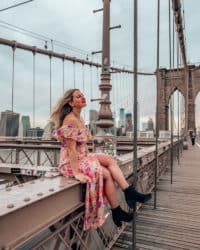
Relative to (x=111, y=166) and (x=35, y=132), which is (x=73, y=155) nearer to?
(x=111, y=166)

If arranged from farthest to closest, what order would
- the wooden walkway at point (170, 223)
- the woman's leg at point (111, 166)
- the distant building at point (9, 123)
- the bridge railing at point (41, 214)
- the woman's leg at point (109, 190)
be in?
the distant building at point (9, 123) → the wooden walkway at point (170, 223) → the woman's leg at point (111, 166) → the woman's leg at point (109, 190) → the bridge railing at point (41, 214)

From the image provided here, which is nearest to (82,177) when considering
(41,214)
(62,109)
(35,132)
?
(41,214)

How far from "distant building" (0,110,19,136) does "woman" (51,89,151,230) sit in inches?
424

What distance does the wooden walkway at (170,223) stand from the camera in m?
2.27

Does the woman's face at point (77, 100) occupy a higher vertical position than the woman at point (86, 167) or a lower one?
higher

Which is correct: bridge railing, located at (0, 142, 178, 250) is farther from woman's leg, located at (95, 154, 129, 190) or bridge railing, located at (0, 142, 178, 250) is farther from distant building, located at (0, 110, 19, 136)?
distant building, located at (0, 110, 19, 136)

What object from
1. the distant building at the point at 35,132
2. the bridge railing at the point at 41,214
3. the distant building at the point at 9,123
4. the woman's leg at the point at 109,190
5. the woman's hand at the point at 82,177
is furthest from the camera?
the distant building at the point at 35,132

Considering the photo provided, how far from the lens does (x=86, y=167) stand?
155 cm

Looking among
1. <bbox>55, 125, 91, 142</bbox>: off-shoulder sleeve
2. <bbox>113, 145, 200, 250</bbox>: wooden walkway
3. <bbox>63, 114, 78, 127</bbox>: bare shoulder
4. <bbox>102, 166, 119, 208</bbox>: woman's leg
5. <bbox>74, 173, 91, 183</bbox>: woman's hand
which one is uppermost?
<bbox>63, 114, 78, 127</bbox>: bare shoulder

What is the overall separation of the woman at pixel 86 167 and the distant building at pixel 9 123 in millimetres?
10763

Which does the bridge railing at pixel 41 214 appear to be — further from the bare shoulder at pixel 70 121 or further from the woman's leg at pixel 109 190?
the bare shoulder at pixel 70 121

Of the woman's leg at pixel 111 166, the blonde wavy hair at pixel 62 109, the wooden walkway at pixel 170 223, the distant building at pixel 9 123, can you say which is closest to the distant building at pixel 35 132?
the distant building at pixel 9 123

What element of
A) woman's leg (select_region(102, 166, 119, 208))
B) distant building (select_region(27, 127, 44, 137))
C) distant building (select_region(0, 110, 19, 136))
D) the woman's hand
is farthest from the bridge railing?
distant building (select_region(27, 127, 44, 137))

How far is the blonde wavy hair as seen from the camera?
1774 mm
